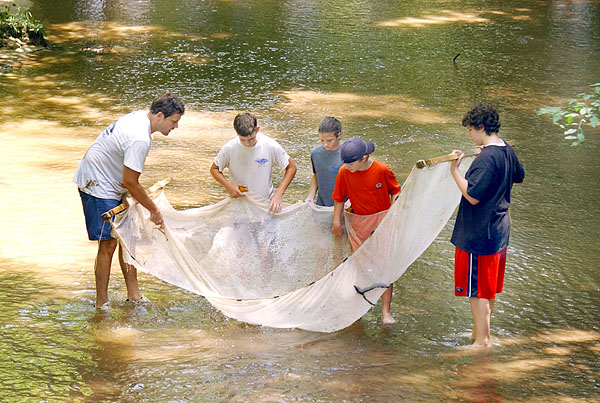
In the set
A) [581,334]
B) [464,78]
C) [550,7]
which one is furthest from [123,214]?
[550,7]

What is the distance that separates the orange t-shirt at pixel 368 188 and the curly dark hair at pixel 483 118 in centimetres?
64

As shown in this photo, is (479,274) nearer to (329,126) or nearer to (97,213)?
(329,126)

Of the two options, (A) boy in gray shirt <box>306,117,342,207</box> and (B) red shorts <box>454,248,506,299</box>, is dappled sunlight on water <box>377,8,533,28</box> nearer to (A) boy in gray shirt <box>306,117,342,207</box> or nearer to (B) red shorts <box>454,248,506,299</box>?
(A) boy in gray shirt <box>306,117,342,207</box>

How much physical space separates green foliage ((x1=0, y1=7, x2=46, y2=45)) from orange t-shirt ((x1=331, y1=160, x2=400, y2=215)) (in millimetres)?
9946

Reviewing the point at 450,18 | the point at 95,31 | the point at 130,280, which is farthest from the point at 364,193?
the point at 450,18

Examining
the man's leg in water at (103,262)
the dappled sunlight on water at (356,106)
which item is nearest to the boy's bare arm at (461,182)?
the man's leg in water at (103,262)

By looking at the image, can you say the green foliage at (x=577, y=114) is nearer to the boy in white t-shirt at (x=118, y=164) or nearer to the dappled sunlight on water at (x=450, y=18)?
the boy in white t-shirt at (x=118, y=164)

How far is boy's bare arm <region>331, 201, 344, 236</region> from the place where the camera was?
4.59 meters

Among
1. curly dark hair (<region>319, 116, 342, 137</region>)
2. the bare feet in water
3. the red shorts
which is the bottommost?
the bare feet in water

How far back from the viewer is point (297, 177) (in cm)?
736

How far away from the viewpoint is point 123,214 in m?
4.49

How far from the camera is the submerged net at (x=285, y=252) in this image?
4426 mm

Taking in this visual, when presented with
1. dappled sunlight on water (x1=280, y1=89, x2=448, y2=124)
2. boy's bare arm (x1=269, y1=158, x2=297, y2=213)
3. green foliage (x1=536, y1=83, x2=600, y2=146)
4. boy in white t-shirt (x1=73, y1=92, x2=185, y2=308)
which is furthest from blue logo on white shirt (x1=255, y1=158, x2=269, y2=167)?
dappled sunlight on water (x1=280, y1=89, x2=448, y2=124)

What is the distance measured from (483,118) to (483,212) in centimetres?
56
